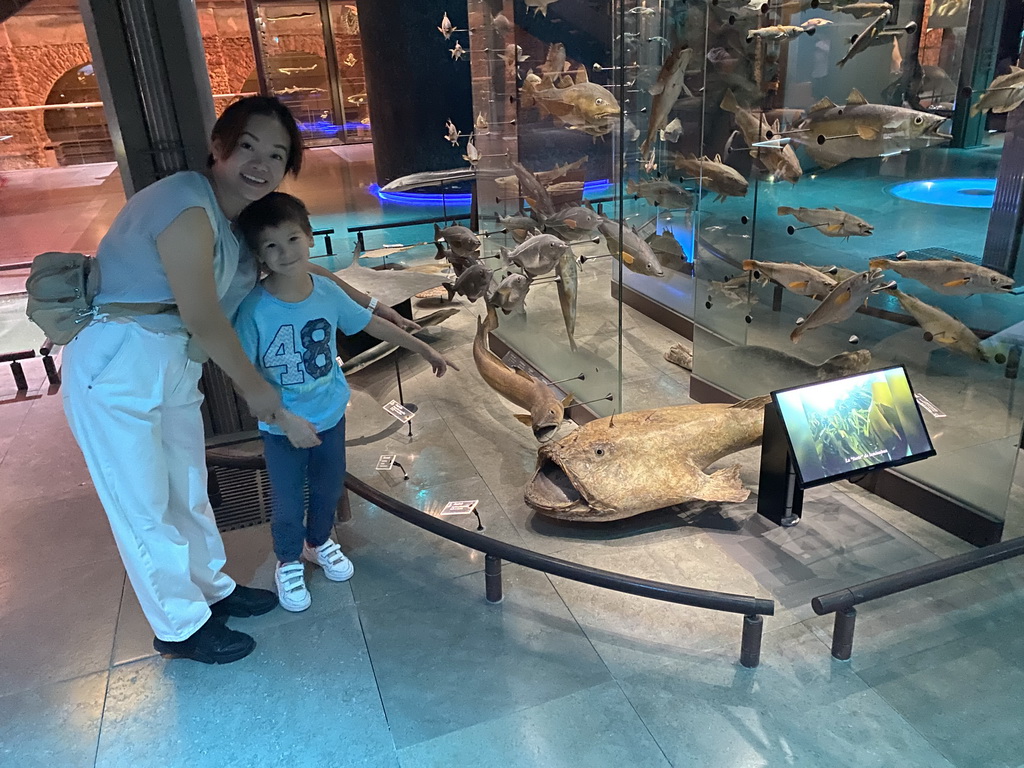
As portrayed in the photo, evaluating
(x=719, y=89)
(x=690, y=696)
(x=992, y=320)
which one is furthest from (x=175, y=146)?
(x=992, y=320)

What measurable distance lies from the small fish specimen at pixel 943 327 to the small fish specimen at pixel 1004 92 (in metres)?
1.00

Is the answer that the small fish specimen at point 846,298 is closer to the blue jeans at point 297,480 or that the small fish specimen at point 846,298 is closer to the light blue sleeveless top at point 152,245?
the blue jeans at point 297,480

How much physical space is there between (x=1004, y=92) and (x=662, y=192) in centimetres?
194

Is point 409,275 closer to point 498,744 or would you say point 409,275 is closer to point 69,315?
point 69,315

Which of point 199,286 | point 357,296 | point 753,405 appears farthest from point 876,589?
point 199,286

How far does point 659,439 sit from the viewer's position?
10.2ft

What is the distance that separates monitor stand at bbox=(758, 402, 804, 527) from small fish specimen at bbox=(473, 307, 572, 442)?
0.98m

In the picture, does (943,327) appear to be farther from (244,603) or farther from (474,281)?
(244,603)

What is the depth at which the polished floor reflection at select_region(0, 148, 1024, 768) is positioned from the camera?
83.4 inches

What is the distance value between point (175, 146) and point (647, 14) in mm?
3018

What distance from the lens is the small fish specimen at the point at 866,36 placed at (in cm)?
324

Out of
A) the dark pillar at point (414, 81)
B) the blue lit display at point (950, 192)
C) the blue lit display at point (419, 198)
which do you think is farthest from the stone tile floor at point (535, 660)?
the blue lit display at point (419, 198)

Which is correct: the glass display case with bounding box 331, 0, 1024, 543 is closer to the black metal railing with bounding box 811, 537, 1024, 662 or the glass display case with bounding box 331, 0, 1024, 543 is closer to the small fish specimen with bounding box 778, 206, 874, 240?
the small fish specimen with bounding box 778, 206, 874, 240

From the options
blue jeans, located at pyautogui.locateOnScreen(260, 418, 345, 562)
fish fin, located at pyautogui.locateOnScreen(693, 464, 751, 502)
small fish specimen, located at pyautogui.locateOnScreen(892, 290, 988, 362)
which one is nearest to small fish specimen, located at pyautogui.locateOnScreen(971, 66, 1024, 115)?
small fish specimen, located at pyautogui.locateOnScreen(892, 290, 988, 362)
